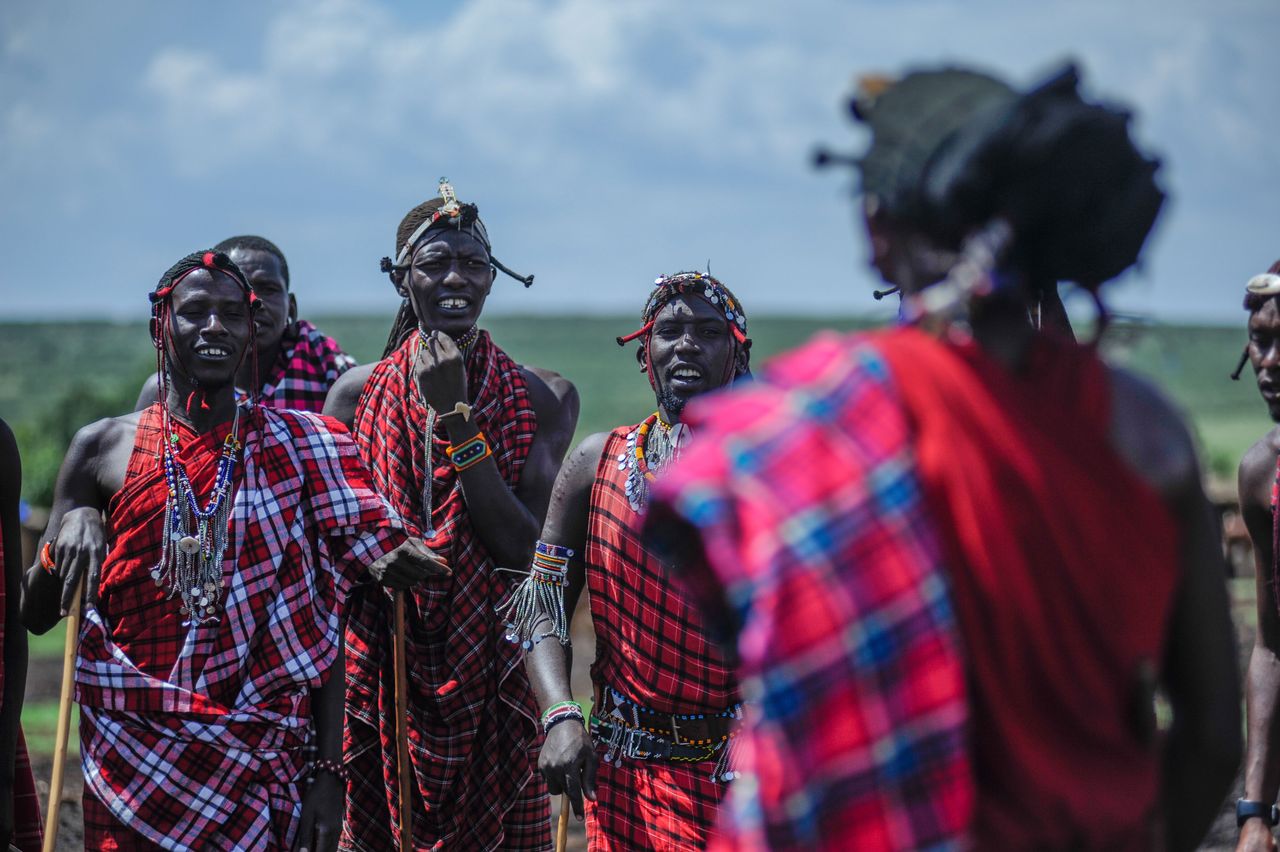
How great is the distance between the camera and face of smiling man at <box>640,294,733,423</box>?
5379mm

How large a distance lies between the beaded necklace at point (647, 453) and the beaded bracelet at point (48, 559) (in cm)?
183

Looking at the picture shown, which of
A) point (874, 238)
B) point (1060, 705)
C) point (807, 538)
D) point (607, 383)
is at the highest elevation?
point (874, 238)

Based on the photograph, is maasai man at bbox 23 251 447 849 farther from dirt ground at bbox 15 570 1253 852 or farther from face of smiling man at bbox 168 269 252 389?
dirt ground at bbox 15 570 1253 852

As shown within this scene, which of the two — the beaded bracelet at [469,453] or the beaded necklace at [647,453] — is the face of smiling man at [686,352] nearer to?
the beaded necklace at [647,453]

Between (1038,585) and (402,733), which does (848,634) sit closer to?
(1038,585)

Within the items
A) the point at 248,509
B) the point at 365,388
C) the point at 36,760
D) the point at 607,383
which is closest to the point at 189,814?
the point at 248,509

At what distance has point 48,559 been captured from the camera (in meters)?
5.11

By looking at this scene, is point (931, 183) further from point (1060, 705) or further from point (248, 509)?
point (248, 509)

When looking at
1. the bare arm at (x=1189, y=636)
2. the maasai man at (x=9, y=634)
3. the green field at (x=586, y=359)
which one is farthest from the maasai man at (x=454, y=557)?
the green field at (x=586, y=359)

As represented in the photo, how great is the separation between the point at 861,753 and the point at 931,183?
2.92ft

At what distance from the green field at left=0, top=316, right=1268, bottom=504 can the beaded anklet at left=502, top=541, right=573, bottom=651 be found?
107 ft

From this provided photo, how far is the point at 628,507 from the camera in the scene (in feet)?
16.9

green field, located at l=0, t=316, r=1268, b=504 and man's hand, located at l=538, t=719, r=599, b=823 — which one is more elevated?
man's hand, located at l=538, t=719, r=599, b=823

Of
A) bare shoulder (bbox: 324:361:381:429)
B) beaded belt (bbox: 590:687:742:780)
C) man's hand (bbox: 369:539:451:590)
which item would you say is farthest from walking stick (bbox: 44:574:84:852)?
beaded belt (bbox: 590:687:742:780)
